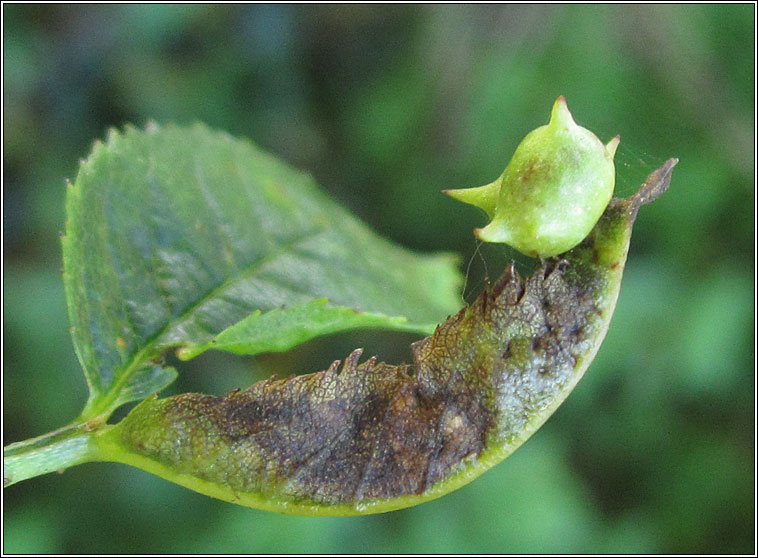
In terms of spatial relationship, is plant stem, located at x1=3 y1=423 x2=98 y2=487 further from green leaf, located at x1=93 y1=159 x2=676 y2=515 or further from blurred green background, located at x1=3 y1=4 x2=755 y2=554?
blurred green background, located at x1=3 y1=4 x2=755 y2=554

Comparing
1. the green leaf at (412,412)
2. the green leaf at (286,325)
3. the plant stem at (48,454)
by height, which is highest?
the green leaf at (286,325)

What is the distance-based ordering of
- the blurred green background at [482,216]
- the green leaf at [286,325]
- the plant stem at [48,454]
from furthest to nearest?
1. the blurred green background at [482,216]
2. the green leaf at [286,325]
3. the plant stem at [48,454]

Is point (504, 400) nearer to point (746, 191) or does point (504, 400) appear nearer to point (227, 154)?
point (227, 154)

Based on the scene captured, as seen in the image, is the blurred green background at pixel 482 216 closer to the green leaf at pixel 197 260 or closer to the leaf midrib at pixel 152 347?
the green leaf at pixel 197 260

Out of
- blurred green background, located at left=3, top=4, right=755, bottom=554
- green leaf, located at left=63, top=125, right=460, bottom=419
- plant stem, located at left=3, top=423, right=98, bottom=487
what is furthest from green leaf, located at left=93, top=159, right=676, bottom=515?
blurred green background, located at left=3, top=4, right=755, bottom=554

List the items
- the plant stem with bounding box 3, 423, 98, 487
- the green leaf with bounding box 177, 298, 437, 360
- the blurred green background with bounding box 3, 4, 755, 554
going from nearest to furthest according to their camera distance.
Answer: the plant stem with bounding box 3, 423, 98, 487 < the green leaf with bounding box 177, 298, 437, 360 < the blurred green background with bounding box 3, 4, 755, 554

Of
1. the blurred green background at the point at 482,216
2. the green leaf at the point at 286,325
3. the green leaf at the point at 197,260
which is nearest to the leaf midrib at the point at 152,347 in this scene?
the green leaf at the point at 197,260

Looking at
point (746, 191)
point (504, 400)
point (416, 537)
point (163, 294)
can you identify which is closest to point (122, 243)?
point (163, 294)
